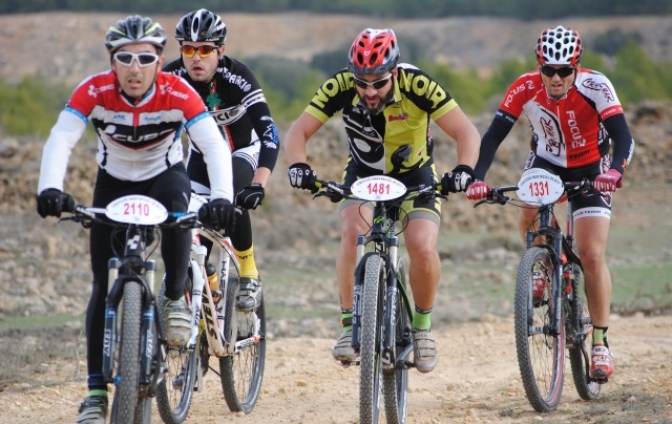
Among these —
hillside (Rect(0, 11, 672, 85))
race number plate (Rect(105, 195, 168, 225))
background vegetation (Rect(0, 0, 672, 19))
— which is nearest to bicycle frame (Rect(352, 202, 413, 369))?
race number plate (Rect(105, 195, 168, 225))

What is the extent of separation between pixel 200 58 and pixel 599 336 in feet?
10.7

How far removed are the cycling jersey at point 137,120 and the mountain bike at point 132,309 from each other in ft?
1.34

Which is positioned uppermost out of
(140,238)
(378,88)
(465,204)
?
(465,204)

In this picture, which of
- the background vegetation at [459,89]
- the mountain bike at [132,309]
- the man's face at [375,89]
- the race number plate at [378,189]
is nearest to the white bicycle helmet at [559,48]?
the man's face at [375,89]

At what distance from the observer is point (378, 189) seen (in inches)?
252

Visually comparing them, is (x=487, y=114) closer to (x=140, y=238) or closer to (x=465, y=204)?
(x=465, y=204)

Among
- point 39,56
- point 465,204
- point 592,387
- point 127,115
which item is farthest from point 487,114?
point 39,56

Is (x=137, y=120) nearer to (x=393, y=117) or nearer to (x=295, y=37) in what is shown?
(x=393, y=117)

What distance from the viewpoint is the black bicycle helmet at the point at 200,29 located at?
7.27 meters

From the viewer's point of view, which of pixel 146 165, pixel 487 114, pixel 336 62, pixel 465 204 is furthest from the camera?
pixel 336 62

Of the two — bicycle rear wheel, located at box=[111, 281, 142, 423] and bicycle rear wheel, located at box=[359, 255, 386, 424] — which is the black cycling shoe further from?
bicycle rear wheel, located at box=[111, 281, 142, 423]

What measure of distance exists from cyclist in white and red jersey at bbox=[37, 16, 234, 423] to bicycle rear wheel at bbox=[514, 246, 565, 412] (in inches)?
79.7

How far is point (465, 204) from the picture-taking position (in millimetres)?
22312

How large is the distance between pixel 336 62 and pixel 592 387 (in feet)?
224
